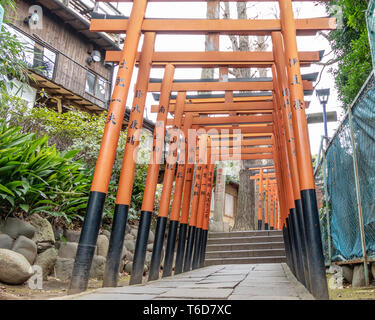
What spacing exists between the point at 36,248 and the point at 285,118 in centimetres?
347

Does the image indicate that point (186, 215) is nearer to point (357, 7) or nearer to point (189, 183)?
point (189, 183)

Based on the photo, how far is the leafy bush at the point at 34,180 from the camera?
13.3ft

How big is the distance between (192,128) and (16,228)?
4286mm

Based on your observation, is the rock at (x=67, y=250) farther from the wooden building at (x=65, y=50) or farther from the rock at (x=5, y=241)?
the wooden building at (x=65, y=50)

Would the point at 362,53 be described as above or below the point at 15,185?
above

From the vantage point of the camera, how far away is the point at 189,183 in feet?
21.5

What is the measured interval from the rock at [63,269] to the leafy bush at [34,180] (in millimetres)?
534

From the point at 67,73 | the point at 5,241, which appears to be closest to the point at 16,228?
the point at 5,241

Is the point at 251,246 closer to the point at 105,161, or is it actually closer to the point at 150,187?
the point at 150,187

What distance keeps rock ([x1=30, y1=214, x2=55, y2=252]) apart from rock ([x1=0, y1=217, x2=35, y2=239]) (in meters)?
0.16

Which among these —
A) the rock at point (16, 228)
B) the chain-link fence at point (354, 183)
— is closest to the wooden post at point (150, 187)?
the rock at point (16, 228)

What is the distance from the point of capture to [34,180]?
14.9 feet

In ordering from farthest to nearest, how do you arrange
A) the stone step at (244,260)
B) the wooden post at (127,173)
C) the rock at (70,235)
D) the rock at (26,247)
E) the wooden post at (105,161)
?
the stone step at (244,260) < the rock at (70,235) < the rock at (26,247) < the wooden post at (127,173) < the wooden post at (105,161)

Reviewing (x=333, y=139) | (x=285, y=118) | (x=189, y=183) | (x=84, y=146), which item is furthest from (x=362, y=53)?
(x=84, y=146)
